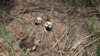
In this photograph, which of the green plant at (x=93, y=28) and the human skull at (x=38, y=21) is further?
the human skull at (x=38, y=21)

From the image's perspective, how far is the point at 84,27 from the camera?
6.35 feet

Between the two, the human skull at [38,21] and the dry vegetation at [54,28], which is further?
the human skull at [38,21]

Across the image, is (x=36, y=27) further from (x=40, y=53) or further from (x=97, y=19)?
(x=97, y=19)

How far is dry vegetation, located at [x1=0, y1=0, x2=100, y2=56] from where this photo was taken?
70.7 inches

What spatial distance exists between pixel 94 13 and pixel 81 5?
0.12m

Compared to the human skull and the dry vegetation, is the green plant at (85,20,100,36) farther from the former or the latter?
the human skull

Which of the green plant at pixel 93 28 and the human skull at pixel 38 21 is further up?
the human skull at pixel 38 21

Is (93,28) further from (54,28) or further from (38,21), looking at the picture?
(38,21)

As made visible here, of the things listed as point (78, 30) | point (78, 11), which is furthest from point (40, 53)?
point (78, 11)

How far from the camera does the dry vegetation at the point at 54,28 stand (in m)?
1.79

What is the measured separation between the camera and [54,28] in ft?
6.43

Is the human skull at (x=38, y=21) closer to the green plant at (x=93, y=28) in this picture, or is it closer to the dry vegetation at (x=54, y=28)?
the dry vegetation at (x=54, y=28)

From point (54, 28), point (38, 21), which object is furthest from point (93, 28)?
point (38, 21)

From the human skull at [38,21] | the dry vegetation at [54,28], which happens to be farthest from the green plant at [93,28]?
the human skull at [38,21]
